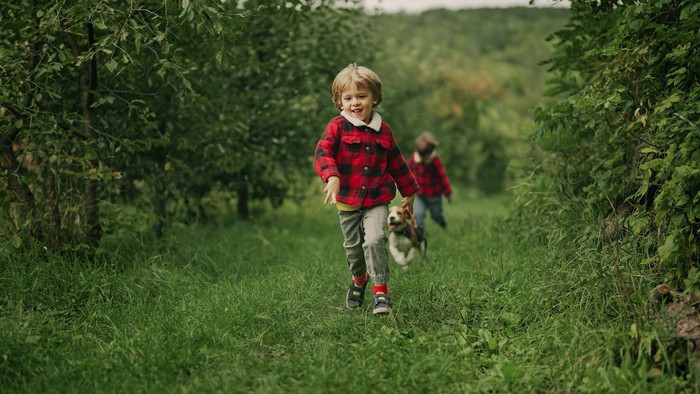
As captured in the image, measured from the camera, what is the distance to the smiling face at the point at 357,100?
13.5ft

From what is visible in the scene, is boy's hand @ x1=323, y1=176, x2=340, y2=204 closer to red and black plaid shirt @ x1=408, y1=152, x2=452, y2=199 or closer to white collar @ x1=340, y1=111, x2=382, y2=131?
white collar @ x1=340, y1=111, x2=382, y2=131

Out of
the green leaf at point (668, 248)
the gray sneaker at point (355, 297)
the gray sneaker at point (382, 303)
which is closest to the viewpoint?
the green leaf at point (668, 248)

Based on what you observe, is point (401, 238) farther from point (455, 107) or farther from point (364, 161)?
point (455, 107)

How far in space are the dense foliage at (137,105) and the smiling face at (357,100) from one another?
96cm

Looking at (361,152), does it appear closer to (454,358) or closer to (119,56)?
(454,358)

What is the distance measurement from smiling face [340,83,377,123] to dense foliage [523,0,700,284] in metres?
1.62

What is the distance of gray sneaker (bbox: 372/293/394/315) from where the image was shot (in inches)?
159

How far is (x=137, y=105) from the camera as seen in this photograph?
5.85 metres

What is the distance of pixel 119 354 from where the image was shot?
344 centimetres

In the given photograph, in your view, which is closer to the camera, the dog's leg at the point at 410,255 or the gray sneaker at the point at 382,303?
the gray sneaker at the point at 382,303

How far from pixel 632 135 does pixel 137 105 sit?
4499 millimetres

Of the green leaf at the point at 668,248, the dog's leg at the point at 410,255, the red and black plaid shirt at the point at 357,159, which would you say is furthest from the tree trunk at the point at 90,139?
the green leaf at the point at 668,248

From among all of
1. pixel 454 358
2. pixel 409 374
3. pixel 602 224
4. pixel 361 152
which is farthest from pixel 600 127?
pixel 409 374

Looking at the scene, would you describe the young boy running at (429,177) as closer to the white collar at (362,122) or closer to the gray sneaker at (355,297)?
the gray sneaker at (355,297)
